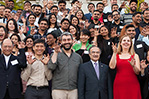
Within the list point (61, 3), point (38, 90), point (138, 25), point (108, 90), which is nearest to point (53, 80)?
point (38, 90)

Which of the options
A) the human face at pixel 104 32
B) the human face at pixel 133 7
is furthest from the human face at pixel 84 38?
the human face at pixel 133 7

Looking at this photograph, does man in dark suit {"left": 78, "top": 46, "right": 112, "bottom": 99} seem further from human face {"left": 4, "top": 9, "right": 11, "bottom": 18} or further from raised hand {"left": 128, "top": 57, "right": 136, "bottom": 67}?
human face {"left": 4, "top": 9, "right": 11, "bottom": 18}

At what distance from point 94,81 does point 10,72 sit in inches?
85.6

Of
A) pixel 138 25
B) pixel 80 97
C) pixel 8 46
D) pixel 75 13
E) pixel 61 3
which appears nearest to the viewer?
pixel 80 97

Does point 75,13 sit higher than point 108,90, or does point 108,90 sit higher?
point 75,13

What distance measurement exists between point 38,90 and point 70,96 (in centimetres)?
82

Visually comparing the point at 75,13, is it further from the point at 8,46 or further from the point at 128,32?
the point at 8,46

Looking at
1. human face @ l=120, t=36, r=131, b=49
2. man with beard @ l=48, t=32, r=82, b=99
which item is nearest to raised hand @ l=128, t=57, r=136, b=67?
human face @ l=120, t=36, r=131, b=49

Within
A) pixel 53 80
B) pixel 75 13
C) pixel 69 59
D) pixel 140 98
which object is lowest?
pixel 140 98

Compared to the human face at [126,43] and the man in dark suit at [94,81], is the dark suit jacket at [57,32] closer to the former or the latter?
the man in dark suit at [94,81]

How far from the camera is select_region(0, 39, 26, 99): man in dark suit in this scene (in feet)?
21.4

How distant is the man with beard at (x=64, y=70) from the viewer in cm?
643

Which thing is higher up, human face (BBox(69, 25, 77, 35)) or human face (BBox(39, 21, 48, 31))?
human face (BBox(39, 21, 48, 31))

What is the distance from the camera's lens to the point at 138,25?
989 cm
